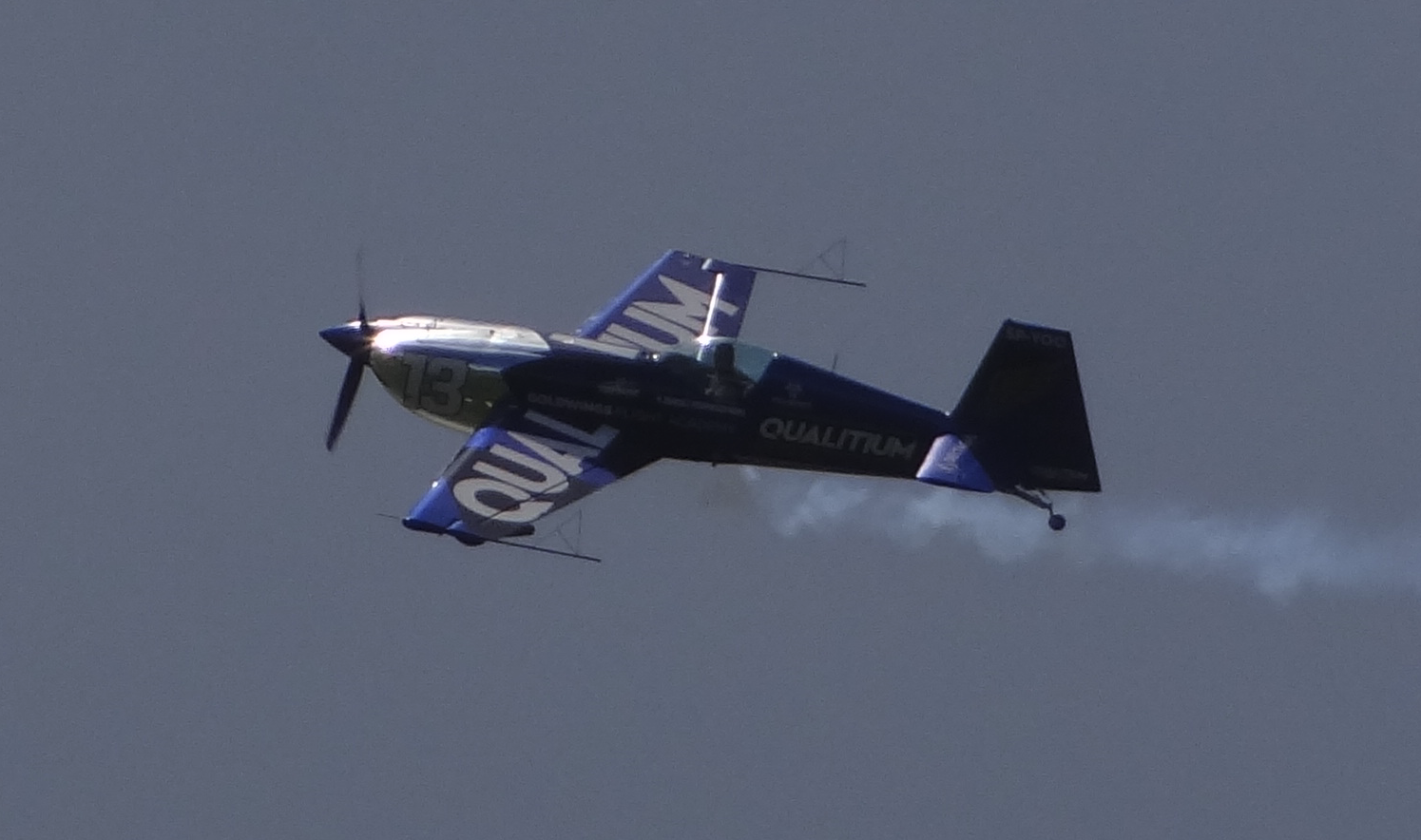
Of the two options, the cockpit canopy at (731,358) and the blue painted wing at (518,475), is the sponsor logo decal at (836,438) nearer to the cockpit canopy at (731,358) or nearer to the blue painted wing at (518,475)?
the cockpit canopy at (731,358)

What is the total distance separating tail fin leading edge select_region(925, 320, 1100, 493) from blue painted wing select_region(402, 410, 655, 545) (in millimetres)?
4406

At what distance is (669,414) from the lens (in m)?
50.8

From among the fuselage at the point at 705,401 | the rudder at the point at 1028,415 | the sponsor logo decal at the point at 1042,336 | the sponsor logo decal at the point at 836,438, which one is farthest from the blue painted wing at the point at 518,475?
the sponsor logo decal at the point at 1042,336

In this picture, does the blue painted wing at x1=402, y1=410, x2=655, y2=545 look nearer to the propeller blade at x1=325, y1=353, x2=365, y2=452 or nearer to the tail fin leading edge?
the propeller blade at x1=325, y1=353, x2=365, y2=452

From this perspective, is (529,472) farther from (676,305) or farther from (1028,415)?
(1028,415)

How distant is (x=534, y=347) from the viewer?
51.3 m

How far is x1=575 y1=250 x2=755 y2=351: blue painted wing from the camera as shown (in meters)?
53.7

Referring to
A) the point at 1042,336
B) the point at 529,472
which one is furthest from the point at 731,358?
the point at 1042,336

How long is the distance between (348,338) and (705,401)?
17.3 feet

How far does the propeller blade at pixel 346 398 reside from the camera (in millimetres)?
52688

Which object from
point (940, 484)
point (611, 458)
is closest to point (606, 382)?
point (611, 458)

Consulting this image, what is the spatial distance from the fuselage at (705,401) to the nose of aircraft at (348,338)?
1566 mm

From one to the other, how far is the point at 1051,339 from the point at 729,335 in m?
6.39

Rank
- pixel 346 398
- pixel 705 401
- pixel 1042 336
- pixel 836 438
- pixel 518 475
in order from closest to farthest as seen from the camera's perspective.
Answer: pixel 1042 336, pixel 518 475, pixel 836 438, pixel 705 401, pixel 346 398
